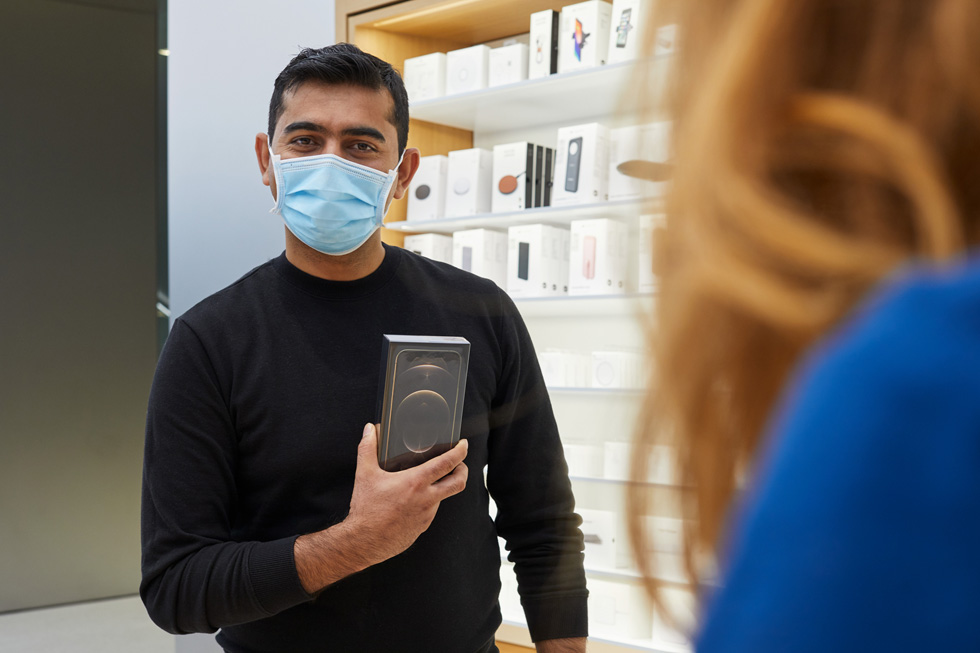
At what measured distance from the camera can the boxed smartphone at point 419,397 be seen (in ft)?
4.15

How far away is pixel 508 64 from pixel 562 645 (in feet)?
6.79

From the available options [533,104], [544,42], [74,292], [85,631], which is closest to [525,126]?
[533,104]

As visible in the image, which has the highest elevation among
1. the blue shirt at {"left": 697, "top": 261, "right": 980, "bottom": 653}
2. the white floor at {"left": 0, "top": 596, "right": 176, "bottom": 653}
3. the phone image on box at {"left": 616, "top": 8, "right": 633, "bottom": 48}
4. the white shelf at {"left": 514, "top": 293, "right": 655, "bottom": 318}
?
the phone image on box at {"left": 616, "top": 8, "right": 633, "bottom": 48}

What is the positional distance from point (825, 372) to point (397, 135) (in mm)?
1579

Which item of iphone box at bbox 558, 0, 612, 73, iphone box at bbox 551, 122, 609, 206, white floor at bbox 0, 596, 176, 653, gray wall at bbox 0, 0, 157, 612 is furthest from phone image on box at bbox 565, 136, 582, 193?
gray wall at bbox 0, 0, 157, 612

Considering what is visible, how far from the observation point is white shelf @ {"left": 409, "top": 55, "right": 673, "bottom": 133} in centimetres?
281

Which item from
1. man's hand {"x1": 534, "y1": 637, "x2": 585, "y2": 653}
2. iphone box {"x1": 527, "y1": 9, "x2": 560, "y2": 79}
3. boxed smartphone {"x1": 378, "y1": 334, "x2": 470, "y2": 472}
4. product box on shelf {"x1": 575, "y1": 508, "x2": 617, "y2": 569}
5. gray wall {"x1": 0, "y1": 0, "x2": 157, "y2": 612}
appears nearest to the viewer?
boxed smartphone {"x1": 378, "y1": 334, "x2": 470, "y2": 472}

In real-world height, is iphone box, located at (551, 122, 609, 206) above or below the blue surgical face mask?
above

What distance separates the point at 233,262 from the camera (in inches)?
127

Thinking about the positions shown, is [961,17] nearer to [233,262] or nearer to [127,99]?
[233,262]

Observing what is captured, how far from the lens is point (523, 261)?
9.66 ft

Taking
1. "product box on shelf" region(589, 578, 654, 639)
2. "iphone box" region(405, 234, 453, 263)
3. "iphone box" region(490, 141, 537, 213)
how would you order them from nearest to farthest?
"product box on shelf" region(589, 578, 654, 639) → "iphone box" region(490, 141, 537, 213) → "iphone box" region(405, 234, 453, 263)

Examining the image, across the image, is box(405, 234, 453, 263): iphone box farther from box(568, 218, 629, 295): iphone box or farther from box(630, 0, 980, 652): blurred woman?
box(630, 0, 980, 652): blurred woman

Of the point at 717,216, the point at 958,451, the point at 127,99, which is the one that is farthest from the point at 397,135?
the point at 127,99
